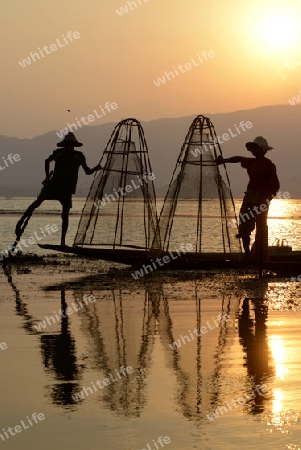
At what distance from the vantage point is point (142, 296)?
13578 millimetres

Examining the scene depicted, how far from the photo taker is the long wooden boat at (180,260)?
1603 centimetres

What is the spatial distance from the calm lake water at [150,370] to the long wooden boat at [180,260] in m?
2.14

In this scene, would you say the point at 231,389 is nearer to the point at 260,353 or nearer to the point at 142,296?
the point at 260,353

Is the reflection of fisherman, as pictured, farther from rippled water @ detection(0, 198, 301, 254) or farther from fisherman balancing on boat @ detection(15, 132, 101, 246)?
rippled water @ detection(0, 198, 301, 254)

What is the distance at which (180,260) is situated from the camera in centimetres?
1702

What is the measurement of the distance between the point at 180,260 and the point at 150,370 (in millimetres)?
9198

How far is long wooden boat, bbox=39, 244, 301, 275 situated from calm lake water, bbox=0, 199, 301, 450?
7.01ft

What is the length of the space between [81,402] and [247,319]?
4.55 metres

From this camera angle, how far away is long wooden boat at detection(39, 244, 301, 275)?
1603cm

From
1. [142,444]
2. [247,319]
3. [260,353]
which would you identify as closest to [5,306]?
[247,319]

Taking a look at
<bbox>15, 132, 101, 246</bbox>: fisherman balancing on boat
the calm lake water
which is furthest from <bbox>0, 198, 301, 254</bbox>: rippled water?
the calm lake water

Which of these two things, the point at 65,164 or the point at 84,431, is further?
the point at 65,164

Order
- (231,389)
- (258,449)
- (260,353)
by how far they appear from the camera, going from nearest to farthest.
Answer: (258,449), (231,389), (260,353)

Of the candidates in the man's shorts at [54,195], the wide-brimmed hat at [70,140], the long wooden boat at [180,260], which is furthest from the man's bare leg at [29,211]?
the wide-brimmed hat at [70,140]
